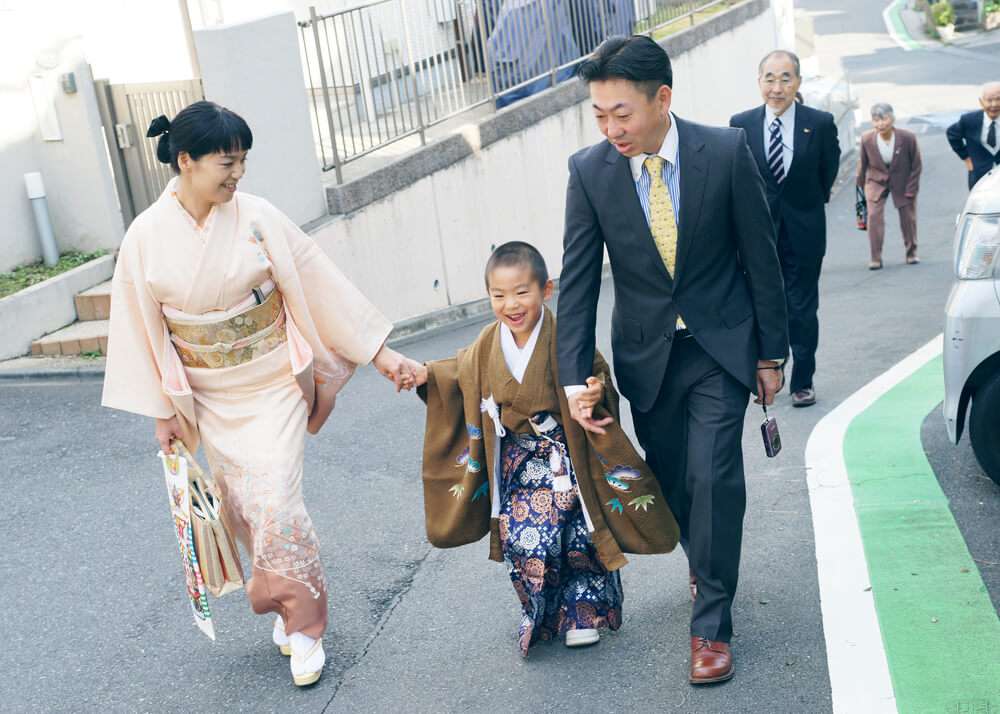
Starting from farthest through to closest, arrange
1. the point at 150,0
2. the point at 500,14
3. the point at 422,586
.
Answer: the point at 500,14, the point at 150,0, the point at 422,586

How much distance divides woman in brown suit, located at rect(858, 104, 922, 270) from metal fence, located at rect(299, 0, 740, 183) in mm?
3413

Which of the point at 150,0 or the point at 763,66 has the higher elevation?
the point at 150,0

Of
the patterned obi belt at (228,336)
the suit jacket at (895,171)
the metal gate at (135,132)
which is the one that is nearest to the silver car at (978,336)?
the patterned obi belt at (228,336)

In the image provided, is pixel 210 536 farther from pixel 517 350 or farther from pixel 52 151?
pixel 52 151

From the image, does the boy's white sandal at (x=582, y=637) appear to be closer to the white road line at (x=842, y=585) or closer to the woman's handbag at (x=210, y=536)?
the white road line at (x=842, y=585)

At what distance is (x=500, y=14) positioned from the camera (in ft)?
41.3

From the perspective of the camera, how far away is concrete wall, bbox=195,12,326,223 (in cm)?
949

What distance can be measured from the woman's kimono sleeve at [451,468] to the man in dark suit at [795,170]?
299 cm

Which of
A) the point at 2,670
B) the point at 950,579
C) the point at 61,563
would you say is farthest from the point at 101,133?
the point at 950,579

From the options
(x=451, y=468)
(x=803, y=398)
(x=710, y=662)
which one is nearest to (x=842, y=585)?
(x=710, y=662)

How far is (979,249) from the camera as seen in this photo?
520 cm

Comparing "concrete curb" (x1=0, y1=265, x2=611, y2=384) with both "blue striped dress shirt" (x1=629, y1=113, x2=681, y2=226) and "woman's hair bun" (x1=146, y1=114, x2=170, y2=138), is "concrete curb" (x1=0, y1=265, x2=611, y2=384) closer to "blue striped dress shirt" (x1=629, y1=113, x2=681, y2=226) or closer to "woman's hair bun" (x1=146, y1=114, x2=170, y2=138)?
"blue striped dress shirt" (x1=629, y1=113, x2=681, y2=226)

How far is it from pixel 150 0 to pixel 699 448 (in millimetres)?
7717

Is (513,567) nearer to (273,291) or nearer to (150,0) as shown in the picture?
(273,291)
